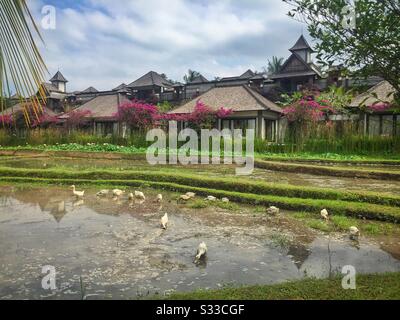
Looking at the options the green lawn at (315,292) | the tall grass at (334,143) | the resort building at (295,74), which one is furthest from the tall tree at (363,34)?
the resort building at (295,74)

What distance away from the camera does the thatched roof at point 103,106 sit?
32.4m

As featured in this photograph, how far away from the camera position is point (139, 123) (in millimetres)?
24953

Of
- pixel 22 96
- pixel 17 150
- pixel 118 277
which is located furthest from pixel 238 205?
pixel 17 150

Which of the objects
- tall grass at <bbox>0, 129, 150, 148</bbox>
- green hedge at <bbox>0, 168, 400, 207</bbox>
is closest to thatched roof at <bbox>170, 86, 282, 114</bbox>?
tall grass at <bbox>0, 129, 150, 148</bbox>

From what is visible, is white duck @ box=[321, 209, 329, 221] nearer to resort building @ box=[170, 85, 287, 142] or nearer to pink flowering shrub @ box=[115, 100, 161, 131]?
resort building @ box=[170, 85, 287, 142]

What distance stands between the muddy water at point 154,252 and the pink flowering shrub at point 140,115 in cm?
1725

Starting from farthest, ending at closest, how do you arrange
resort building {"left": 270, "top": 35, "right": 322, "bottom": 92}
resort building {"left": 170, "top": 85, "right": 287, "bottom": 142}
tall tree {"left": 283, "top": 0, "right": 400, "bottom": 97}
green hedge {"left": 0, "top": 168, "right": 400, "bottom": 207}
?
Result: 1. resort building {"left": 270, "top": 35, "right": 322, "bottom": 92}
2. resort building {"left": 170, "top": 85, "right": 287, "bottom": 142}
3. green hedge {"left": 0, "top": 168, "right": 400, "bottom": 207}
4. tall tree {"left": 283, "top": 0, "right": 400, "bottom": 97}

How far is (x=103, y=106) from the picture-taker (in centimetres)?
3391

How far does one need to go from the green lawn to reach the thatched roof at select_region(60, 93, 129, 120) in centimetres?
2920

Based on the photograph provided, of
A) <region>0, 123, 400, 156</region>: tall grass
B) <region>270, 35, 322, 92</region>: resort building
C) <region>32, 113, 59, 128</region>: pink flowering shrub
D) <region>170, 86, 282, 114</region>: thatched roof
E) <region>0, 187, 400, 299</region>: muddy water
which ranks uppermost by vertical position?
<region>270, 35, 322, 92</region>: resort building

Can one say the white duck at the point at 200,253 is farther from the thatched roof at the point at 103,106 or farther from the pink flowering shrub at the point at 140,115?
the thatched roof at the point at 103,106

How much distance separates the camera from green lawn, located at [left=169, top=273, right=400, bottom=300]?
3.36 metres
